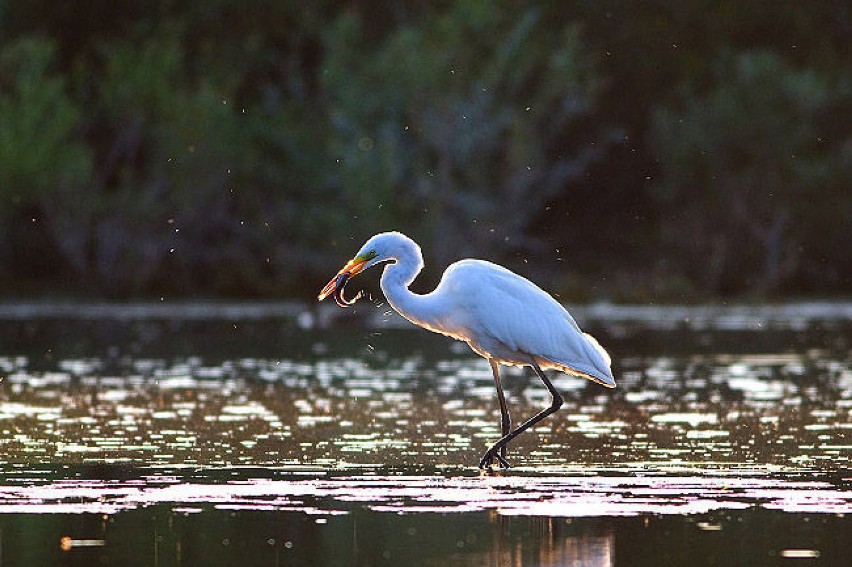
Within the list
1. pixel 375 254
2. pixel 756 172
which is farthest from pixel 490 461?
pixel 756 172

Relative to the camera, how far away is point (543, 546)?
30.0ft

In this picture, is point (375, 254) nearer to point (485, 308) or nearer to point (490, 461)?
point (485, 308)

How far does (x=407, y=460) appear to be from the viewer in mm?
12695

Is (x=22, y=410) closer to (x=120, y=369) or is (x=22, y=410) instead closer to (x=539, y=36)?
(x=120, y=369)

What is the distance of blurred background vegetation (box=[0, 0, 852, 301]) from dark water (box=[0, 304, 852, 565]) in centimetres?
1644

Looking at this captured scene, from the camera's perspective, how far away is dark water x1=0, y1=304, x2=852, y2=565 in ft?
30.0

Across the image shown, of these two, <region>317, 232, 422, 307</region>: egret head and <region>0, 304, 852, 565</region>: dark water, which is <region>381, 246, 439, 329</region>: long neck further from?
<region>0, 304, 852, 565</region>: dark water

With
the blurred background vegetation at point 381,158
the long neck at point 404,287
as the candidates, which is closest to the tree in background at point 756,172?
the blurred background vegetation at point 381,158

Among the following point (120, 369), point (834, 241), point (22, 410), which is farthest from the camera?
point (834, 241)

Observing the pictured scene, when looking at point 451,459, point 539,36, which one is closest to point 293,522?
point 451,459

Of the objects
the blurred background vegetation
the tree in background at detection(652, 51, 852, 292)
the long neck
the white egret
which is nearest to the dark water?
the white egret

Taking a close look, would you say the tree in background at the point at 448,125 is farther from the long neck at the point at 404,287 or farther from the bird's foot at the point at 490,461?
the bird's foot at the point at 490,461

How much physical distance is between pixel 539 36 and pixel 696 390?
3062cm

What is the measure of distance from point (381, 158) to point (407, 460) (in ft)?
98.3
